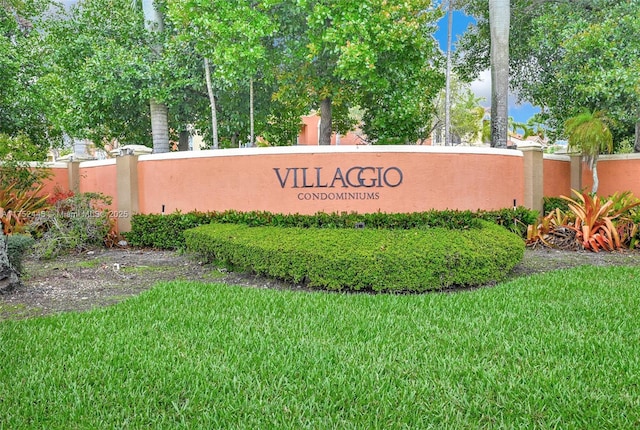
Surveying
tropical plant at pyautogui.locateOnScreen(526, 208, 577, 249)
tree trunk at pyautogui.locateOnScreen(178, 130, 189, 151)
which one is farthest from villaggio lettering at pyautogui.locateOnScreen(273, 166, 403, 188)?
tree trunk at pyautogui.locateOnScreen(178, 130, 189, 151)

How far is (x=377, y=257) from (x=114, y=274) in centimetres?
453

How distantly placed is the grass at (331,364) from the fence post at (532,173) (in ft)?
19.5

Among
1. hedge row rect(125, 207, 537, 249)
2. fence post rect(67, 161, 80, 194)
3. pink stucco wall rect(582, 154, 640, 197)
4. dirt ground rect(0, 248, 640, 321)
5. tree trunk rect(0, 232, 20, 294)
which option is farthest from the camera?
fence post rect(67, 161, 80, 194)

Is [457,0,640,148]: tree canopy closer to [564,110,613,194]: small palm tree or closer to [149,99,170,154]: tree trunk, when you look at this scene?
[564,110,613,194]: small palm tree

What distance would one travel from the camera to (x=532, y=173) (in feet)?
38.9

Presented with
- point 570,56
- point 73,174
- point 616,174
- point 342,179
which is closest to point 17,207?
point 73,174

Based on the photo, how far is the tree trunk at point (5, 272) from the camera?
6.50m

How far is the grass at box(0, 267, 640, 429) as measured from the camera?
3.26 meters

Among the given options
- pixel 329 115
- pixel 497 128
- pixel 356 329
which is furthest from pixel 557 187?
pixel 356 329

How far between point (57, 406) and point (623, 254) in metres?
10.3

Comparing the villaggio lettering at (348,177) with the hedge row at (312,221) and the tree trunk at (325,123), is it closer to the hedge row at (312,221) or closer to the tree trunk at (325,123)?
the hedge row at (312,221)

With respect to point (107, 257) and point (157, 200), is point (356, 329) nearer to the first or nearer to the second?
point (107, 257)

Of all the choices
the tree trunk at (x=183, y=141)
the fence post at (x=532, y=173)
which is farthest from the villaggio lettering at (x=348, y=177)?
the tree trunk at (x=183, y=141)

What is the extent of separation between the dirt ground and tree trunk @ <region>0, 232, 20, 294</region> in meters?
0.10
